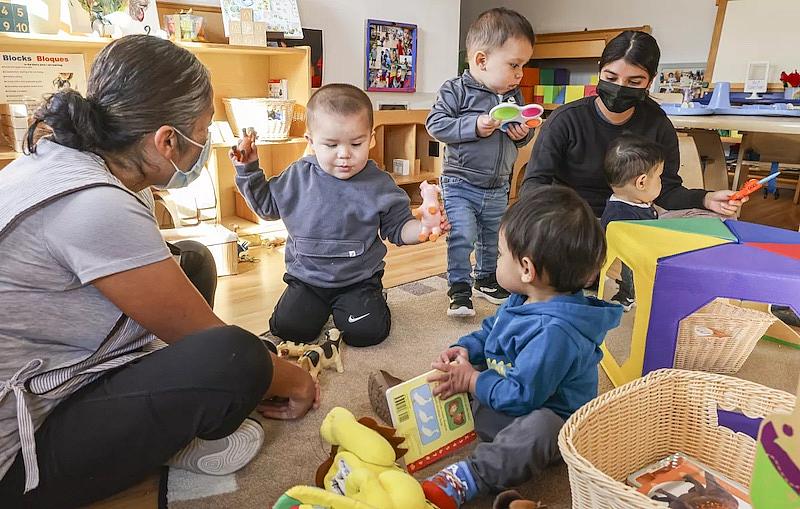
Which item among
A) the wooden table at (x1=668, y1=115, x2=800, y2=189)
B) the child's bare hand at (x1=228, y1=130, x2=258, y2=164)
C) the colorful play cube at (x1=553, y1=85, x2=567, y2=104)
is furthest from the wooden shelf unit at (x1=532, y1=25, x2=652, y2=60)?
the child's bare hand at (x1=228, y1=130, x2=258, y2=164)

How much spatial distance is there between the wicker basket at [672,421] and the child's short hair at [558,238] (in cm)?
20

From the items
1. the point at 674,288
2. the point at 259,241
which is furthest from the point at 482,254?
the point at 259,241

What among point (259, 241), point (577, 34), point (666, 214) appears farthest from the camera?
point (577, 34)

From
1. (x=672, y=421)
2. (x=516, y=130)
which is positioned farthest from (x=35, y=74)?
(x=672, y=421)

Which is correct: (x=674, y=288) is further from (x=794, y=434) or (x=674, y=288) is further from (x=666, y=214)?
(x=666, y=214)

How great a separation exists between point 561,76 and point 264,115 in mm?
3519

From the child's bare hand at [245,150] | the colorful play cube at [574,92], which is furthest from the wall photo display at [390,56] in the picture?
the colorful play cube at [574,92]

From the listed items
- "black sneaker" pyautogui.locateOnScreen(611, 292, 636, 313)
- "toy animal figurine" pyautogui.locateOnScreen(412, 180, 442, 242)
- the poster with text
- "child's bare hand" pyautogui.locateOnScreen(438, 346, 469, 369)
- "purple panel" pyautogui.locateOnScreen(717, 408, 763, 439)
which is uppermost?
the poster with text

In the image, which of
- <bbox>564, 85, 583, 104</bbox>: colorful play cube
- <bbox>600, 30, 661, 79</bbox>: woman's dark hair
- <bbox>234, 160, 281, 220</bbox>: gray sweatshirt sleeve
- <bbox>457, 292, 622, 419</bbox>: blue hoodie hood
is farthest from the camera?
<bbox>564, 85, 583, 104</bbox>: colorful play cube

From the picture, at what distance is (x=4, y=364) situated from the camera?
0.79 meters

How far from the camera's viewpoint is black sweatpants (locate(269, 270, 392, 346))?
5.03ft

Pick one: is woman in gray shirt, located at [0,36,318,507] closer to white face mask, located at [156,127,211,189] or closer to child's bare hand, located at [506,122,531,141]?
white face mask, located at [156,127,211,189]

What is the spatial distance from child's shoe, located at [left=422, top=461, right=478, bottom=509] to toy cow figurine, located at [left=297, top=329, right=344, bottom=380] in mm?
468

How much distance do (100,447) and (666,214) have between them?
2005 mm
